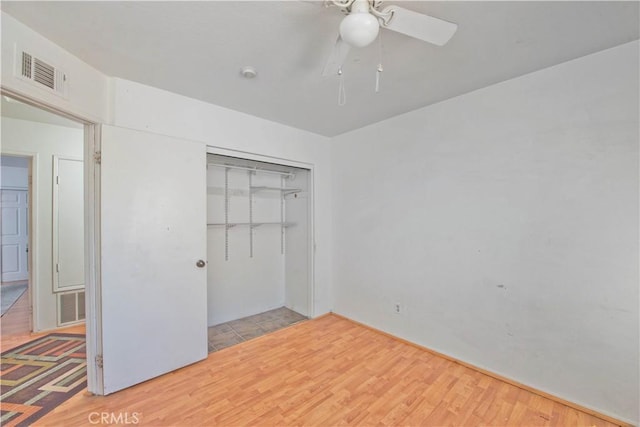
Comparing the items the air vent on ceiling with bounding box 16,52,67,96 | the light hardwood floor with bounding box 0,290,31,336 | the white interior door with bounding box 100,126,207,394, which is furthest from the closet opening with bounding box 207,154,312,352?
the light hardwood floor with bounding box 0,290,31,336

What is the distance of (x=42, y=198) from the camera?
2.93 metres

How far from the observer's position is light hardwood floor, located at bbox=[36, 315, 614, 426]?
5.50 feet

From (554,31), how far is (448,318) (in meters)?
2.27

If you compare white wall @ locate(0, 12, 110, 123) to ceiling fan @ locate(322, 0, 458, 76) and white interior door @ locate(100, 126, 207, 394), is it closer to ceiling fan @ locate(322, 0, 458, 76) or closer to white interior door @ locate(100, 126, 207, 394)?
white interior door @ locate(100, 126, 207, 394)

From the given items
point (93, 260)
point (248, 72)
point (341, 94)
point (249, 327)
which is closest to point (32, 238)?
point (93, 260)

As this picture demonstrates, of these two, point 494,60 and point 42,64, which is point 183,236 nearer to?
point 42,64

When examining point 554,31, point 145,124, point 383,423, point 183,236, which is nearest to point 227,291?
point 183,236

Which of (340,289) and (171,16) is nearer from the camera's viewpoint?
(171,16)

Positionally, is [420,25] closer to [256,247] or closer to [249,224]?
[249,224]

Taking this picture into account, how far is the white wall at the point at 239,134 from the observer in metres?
2.07

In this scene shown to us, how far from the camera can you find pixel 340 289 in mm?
3447

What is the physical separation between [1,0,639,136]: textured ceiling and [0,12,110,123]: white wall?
0.06 m

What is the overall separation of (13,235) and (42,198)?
3827 millimetres

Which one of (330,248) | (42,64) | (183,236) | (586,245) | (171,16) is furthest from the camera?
(330,248)
